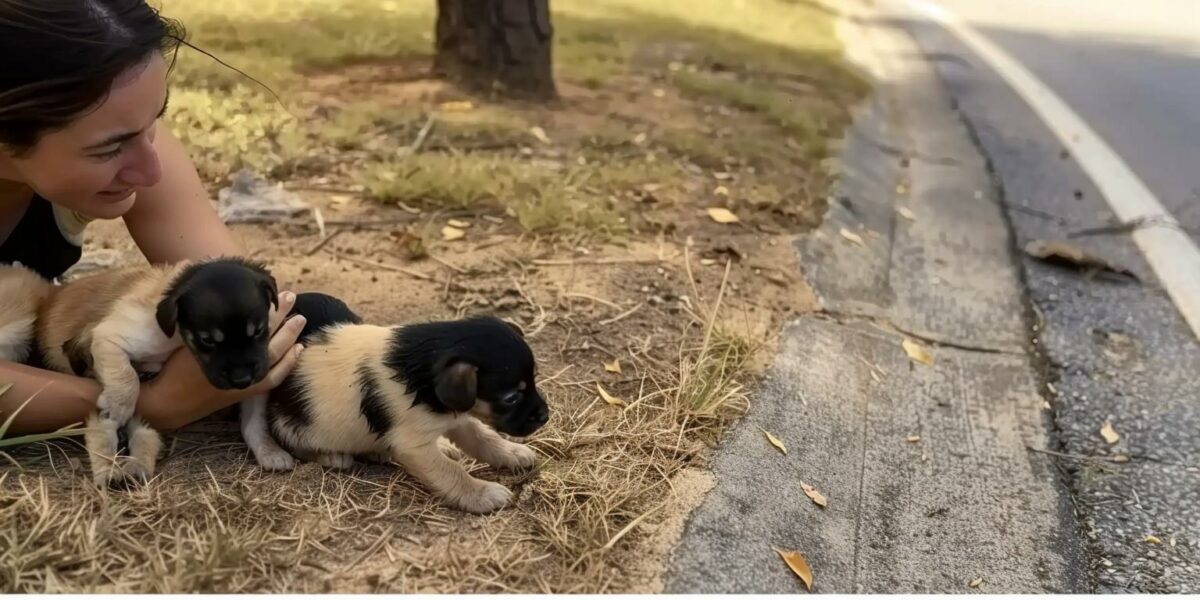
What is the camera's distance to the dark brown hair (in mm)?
2420

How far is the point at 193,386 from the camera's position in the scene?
2.74 meters

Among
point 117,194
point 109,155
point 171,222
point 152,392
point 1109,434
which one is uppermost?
point 109,155

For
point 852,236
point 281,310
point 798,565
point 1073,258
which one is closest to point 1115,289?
point 1073,258

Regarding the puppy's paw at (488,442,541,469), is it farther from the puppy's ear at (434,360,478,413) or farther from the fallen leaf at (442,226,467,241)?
the fallen leaf at (442,226,467,241)

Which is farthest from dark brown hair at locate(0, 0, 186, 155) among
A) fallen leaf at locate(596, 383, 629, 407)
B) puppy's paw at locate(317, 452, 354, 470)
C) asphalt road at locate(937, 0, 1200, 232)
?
asphalt road at locate(937, 0, 1200, 232)

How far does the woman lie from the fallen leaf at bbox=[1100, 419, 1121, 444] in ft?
10.3

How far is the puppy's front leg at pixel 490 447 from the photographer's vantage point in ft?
9.65

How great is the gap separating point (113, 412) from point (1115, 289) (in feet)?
16.2

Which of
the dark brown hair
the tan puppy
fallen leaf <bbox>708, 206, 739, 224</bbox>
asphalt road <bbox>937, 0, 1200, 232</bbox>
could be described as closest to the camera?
the dark brown hair

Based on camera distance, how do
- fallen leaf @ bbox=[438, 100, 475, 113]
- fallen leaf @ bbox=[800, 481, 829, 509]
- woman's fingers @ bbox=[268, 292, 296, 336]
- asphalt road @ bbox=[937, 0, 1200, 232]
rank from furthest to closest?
asphalt road @ bbox=[937, 0, 1200, 232]
fallen leaf @ bbox=[438, 100, 475, 113]
fallen leaf @ bbox=[800, 481, 829, 509]
woman's fingers @ bbox=[268, 292, 296, 336]

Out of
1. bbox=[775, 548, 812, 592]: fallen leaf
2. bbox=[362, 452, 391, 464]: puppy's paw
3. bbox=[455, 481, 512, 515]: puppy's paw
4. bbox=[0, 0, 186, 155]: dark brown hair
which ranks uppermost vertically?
bbox=[0, 0, 186, 155]: dark brown hair

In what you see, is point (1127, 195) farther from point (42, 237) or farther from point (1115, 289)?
point (42, 237)

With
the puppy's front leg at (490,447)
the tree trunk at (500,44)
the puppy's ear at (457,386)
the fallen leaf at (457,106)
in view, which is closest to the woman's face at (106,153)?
the puppy's ear at (457,386)

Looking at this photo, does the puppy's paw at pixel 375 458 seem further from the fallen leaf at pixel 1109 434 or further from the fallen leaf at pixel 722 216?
the fallen leaf at pixel 1109 434
